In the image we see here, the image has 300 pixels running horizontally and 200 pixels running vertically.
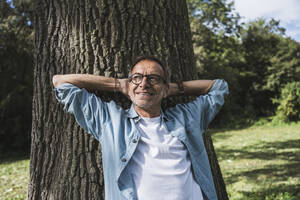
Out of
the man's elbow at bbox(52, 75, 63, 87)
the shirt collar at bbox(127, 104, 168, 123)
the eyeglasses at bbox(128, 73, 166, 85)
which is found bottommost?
the shirt collar at bbox(127, 104, 168, 123)

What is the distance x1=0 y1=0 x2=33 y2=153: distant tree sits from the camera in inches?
421

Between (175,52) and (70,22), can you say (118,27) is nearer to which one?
(70,22)

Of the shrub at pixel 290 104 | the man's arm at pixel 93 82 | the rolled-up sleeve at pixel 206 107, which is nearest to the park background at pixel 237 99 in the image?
the shrub at pixel 290 104

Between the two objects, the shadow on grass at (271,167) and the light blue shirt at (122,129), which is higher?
the light blue shirt at (122,129)

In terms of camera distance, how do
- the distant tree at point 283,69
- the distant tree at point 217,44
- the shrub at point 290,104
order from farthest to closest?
1. the distant tree at point 283,69
2. the shrub at point 290,104
3. the distant tree at point 217,44

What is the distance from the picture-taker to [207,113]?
2.45 metres

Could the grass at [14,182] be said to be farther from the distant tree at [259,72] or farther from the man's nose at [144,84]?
the distant tree at [259,72]

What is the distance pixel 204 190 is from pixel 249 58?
22.5 meters

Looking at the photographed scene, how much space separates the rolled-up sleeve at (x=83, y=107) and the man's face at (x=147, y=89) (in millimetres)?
310

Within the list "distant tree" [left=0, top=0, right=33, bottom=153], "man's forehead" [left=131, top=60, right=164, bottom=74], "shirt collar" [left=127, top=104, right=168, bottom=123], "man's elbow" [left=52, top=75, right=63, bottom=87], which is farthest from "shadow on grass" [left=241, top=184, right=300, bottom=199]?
"distant tree" [left=0, top=0, right=33, bottom=153]

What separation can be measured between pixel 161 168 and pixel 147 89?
68 centimetres

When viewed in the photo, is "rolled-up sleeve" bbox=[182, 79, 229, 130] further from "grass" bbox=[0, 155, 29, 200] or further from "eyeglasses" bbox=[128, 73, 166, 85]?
"grass" bbox=[0, 155, 29, 200]

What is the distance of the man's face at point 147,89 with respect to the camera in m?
2.23

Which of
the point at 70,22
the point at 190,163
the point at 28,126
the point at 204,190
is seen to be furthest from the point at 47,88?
the point at 28,126
